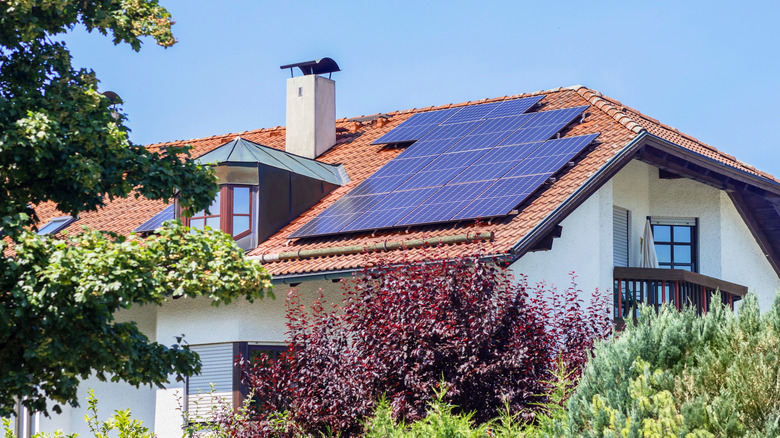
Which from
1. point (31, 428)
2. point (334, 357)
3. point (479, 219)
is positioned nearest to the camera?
point (334, 357)

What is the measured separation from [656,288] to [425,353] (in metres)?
7.32

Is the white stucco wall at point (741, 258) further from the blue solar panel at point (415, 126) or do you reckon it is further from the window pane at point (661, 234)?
the blue solar panel at point (415, 126)

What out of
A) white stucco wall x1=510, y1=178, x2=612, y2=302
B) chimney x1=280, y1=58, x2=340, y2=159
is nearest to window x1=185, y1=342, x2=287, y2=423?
white stucco wall x1=510, y1=178, x2=612, y2=302

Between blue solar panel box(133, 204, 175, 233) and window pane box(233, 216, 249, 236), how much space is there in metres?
1.38

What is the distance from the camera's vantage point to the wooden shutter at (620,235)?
66.9ft

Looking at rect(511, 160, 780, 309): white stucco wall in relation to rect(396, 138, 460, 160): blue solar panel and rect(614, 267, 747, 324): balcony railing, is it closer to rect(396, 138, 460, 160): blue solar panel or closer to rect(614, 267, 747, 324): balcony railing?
rect(614, 267, 747, 324): balcony railing

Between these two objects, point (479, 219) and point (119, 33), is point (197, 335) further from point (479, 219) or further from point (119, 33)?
point (119, 33)

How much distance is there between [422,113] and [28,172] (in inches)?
531

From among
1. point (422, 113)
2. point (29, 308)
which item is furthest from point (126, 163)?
point (422, 113)

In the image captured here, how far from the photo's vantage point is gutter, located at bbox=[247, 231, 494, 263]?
54.4ft

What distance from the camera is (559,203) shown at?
17078 mm

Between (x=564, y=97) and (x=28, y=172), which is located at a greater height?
(x=564, y=97)

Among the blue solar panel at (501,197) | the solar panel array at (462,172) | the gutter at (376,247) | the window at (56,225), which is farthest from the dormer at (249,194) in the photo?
the blue solar panel at (501,197)

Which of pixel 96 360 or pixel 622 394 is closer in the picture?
pixel 622 394
